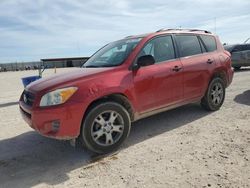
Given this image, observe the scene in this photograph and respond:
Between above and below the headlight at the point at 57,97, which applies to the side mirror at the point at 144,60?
above

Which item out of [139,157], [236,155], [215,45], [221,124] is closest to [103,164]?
[139,157]

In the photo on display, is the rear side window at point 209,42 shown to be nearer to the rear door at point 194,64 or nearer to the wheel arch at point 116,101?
the rear door at point 194,64

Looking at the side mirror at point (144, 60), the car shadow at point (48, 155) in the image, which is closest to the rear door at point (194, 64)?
the car shadow at point (48, 155)

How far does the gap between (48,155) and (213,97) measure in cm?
379

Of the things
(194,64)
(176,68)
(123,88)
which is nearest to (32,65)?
(194,64)

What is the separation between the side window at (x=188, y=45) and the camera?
5883 mm

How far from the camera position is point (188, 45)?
240 inches

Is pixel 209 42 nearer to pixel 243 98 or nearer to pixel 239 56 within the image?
pixel 243 98

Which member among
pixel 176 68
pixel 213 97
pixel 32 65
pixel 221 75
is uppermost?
pixel 176 68

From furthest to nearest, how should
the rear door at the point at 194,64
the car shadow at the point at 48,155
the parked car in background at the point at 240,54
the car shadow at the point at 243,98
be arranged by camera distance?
the parked car in background at the point at 240,54 → the car shadow at the point at 243,98 → the rear door at the point at 194,64 → the car shadow at the point at 48,155

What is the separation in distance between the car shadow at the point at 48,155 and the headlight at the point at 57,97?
91 cm

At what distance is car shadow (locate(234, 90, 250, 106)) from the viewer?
738 cm

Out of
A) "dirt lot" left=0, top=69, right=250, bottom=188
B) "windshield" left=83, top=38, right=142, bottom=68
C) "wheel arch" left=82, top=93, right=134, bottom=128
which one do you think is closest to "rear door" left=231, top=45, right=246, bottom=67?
"dirt lot" left=0, top=69, right=250, bottom=188

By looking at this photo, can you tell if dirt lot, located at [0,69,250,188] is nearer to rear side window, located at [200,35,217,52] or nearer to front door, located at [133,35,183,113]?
front door, located at [133,35,183,113]
